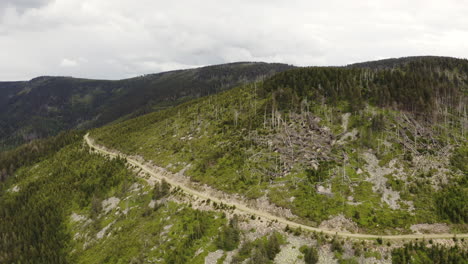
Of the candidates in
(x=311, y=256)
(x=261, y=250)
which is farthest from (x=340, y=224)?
(x=261, y=250)

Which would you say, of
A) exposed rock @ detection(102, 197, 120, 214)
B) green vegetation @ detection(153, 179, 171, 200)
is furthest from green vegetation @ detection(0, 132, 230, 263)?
exposed rock @ detection(102, 197, 120, 214)

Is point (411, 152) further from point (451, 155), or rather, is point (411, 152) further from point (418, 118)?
point (418, 118)

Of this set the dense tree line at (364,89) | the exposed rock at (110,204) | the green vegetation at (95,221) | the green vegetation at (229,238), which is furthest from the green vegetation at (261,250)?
the dense tree line at (364,89)

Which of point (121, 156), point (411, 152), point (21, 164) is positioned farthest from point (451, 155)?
point (21, 164)

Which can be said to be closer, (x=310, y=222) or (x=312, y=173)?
(x=310, y=222)

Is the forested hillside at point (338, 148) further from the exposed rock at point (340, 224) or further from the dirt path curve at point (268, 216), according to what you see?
the dirt path curve at point (268, 216)

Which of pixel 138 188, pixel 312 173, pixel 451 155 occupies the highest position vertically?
pixel 451 155

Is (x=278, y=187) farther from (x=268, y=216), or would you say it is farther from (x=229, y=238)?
(x=229, y=238)
